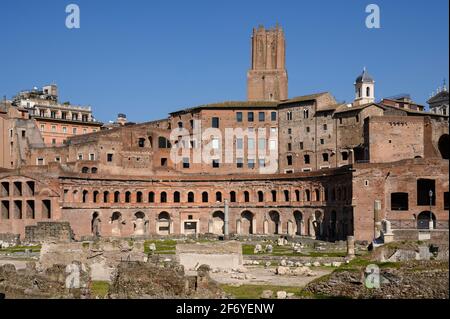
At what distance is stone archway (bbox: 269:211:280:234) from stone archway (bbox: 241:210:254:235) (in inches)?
101

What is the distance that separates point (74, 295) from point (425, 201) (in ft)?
128

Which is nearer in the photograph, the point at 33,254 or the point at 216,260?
the point at 216,260

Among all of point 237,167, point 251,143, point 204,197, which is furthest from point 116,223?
point 251,143

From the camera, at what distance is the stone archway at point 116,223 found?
75438mm

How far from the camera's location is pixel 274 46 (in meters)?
89.1

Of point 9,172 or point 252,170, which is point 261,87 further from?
point 9,172

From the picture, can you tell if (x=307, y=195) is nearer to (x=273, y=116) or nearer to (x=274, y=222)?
(x=274, y=222)

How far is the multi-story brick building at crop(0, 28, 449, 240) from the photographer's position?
65.6 meters

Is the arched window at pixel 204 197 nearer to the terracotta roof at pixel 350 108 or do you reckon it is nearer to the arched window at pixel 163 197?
the arched window at pixel 163 197

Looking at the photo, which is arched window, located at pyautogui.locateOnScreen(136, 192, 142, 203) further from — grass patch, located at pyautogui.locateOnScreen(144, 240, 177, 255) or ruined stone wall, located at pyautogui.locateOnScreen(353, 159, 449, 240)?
ruined stone wall, located at pyautogui.locateOnScreen(353, 159, 449, 240)

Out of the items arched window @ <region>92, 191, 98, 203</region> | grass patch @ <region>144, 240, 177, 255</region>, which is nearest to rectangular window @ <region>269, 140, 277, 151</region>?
grass patch @ <region>144, 240, 177, 255</region>

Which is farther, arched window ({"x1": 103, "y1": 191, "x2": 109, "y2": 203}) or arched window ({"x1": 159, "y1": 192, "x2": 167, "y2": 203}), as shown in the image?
arched window ({"x1": 159, "y1": 192, "x2": 167, "y2": 203})

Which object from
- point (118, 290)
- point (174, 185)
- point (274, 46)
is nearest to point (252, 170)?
point (174, 185)

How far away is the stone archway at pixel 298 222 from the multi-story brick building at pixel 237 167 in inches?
8.1
